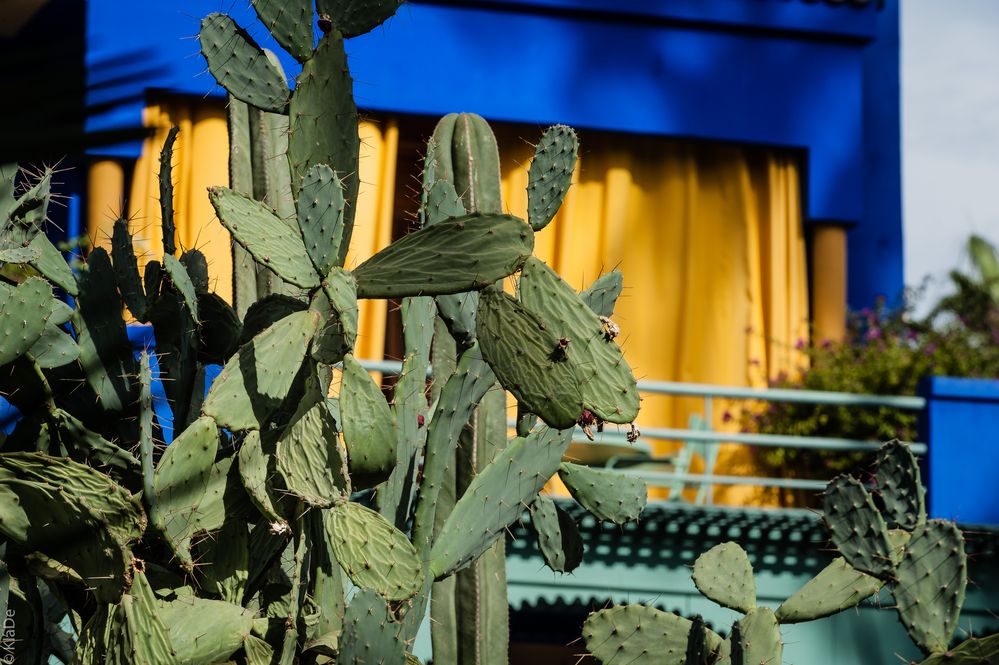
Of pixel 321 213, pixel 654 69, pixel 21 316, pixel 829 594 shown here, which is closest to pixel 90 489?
pixel 21 316

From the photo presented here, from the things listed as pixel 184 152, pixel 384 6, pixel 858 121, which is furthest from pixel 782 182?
pixel 384 6

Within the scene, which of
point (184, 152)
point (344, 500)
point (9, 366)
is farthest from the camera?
point (184, 152)

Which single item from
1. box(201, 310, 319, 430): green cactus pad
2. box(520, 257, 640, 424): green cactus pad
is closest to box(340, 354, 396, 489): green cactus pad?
box(201, 310, 319, 430): green cactus pad

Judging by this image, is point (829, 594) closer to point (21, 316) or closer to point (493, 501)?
point (493, 501)

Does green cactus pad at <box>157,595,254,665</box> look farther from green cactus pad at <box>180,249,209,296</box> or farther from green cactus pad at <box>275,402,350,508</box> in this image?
green cactus pad at <box>180,249,209,296</box>

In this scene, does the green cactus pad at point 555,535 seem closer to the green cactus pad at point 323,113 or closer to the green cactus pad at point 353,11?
the green cactus pad at point 323,113

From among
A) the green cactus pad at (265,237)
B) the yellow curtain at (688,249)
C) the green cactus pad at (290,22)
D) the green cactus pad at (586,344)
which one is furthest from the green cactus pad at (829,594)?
the yellow curtain at (688,249)

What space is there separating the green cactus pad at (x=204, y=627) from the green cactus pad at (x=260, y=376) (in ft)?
1.38

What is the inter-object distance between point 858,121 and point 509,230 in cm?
655

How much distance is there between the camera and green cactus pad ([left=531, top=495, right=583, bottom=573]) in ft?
10.3

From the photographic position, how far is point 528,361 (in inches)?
87.0

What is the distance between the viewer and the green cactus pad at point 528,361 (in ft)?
7.11

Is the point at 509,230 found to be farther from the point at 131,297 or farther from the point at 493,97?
the point at 493,97

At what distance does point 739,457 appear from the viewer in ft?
24.9
